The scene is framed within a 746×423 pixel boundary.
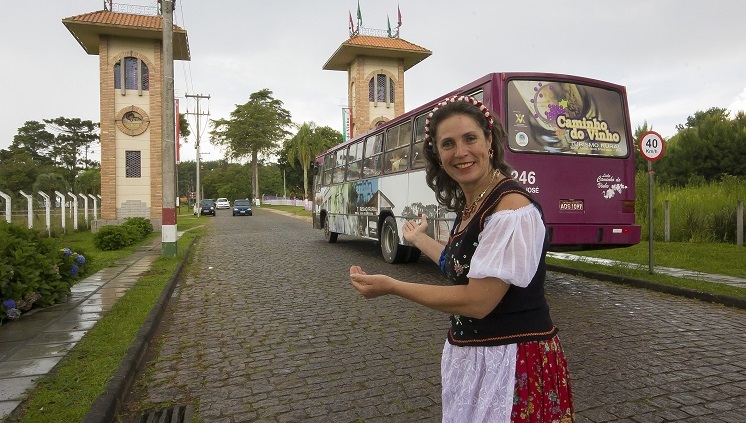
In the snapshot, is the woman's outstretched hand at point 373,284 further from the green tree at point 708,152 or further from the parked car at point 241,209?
the parked car at point 241,209

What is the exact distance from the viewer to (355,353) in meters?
5.24

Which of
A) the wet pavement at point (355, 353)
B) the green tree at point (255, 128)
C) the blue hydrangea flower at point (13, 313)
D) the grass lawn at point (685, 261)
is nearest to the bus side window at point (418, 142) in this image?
the wet pavement at point (355, 353)

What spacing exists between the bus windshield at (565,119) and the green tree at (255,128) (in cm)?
6452

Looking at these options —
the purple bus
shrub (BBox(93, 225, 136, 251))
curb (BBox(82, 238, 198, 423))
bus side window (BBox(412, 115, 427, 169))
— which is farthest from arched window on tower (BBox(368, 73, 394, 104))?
curb (BBox(82, 238, 198, 423))

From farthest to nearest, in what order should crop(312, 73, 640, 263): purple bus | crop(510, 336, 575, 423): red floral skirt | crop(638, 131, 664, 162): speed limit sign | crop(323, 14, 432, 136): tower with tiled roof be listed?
crop(323, 14, 432, 136): tower with tiled roof
crop(638, 131, 664, 162): speed limit sign
crop(312, 73, 640, 263): purple bus
crop(510, 336, 575, 423): red floral skirt

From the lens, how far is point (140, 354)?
200 inches

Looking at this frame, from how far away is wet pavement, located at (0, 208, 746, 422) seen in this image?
12.8 ft

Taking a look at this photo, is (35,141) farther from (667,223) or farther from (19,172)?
(667,223)

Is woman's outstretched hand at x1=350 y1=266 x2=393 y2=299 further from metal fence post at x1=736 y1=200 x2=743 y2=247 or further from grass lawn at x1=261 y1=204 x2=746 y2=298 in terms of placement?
metal fence post at x1=736 y1=200 x2=743 y2=247

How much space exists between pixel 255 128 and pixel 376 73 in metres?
37.2

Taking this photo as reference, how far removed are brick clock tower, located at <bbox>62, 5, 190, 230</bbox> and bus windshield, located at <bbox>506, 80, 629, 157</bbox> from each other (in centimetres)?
2051

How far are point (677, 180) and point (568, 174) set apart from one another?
28.3 meters

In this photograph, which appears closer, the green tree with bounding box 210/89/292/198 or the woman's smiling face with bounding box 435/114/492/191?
the woman's smiling face with bounding box 435/114/492/191

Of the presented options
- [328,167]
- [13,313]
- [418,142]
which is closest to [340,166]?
[328,167]
